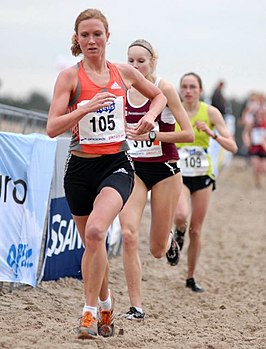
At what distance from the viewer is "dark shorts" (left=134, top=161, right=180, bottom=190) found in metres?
7.49

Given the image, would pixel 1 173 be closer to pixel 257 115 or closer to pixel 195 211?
pixel 195 211

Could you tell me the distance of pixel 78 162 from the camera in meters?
6.01

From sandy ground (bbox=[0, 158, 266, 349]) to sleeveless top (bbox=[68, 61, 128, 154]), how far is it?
4.19 ft

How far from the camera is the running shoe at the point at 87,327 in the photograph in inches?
222

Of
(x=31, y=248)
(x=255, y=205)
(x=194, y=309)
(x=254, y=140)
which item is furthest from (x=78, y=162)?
(x=254, y=140)

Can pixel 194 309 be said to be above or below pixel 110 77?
below

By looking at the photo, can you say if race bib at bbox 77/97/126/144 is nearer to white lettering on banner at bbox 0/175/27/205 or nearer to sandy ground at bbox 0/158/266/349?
sandy ground at bbox 0/158/266/349

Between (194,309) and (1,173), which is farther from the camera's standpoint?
(194,309)

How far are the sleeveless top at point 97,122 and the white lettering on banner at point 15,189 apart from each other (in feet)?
4.78

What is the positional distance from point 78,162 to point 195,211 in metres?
3.51

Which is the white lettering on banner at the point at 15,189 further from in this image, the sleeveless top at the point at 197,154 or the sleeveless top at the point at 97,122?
the sleeveless top at the point at 197,154

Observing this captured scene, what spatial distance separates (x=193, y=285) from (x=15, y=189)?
8.92 ft

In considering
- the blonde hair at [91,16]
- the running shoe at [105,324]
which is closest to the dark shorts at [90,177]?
the running shoe at [105,324]

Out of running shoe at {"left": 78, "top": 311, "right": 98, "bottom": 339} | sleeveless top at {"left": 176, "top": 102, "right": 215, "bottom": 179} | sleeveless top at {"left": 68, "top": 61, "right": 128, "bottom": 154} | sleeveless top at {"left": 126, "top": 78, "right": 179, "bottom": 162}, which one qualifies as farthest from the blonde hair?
sleeveless top at {"left": 176, "top": 102, "right": 215, "bottom": 179}
